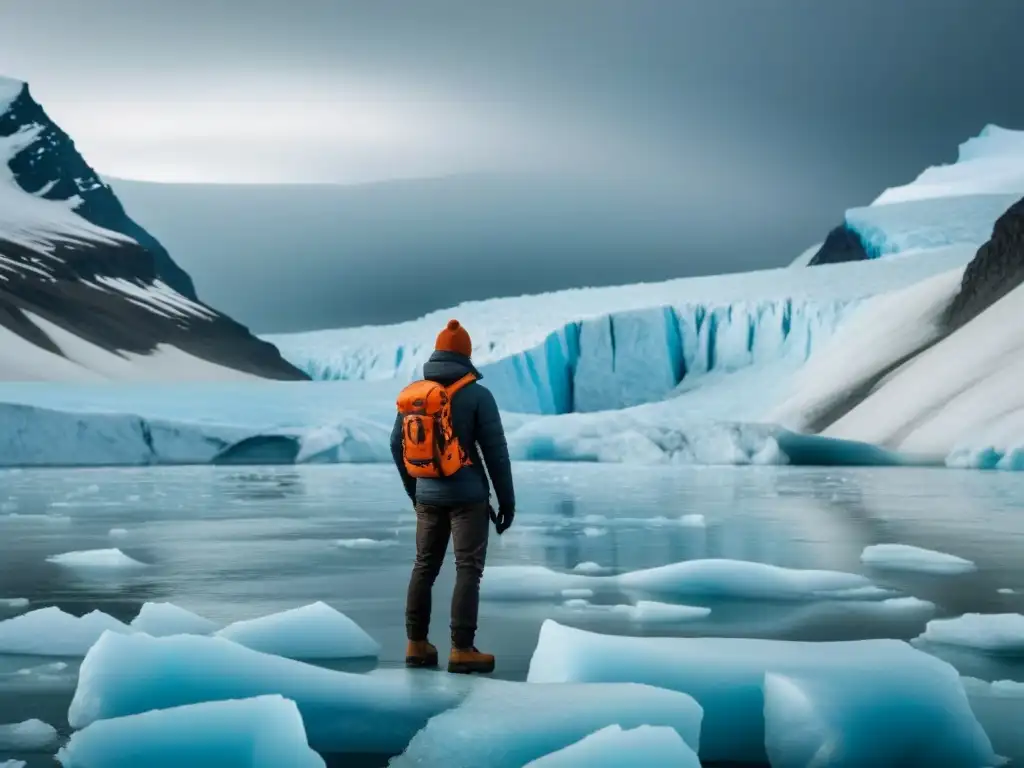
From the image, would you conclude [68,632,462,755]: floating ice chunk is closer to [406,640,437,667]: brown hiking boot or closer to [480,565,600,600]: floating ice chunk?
[406,640,437,667]: brown hiking boot

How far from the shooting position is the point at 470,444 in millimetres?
3730

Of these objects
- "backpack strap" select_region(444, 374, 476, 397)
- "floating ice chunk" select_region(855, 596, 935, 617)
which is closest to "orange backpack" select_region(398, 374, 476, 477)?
"backpack strap" select_region(444, 374, 476, 397)

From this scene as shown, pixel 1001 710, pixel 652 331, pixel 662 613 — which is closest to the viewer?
pixel 1001 710

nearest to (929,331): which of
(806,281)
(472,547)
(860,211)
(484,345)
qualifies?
(806,281)

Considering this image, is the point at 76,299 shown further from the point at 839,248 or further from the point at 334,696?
the point at 334,696

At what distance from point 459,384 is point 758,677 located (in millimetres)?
1178

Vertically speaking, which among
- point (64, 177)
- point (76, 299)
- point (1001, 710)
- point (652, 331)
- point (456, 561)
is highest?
point (64, 177)

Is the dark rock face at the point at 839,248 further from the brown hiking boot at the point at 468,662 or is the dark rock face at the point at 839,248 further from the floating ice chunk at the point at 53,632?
the brown hiking boot at the point at 468,662

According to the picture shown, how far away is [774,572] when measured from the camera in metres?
5.79

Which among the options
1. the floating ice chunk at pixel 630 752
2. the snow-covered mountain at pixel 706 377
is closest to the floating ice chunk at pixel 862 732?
the floating ice chunk at pixel 630 752

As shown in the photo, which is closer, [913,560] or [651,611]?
[651,611]

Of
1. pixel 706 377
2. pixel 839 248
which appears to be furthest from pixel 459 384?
pixel 839 248

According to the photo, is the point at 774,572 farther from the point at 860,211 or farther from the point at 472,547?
the point at 860,211

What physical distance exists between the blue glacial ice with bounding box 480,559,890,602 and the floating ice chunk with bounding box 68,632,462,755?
249cm
